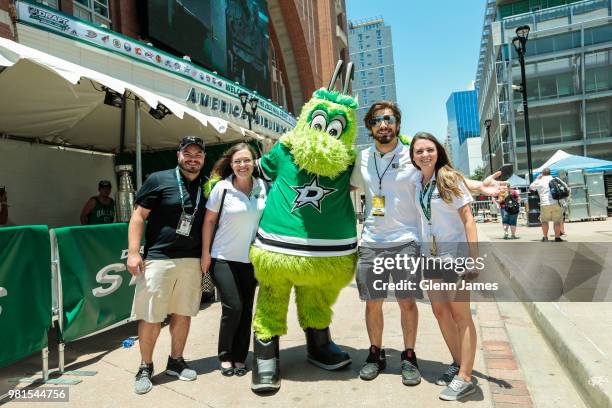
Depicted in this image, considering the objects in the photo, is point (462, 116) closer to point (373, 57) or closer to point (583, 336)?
point (373, 57)

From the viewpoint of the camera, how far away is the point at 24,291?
3180 mm

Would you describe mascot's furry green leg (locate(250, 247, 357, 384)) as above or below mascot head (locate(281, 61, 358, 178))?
below

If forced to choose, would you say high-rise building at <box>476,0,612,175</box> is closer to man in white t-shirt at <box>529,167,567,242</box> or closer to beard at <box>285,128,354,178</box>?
man in white t-shirt at <box>529,167,567,242</box>

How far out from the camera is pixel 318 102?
329cm

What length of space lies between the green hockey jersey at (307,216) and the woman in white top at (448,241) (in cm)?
59

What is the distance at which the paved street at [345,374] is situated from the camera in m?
2.70

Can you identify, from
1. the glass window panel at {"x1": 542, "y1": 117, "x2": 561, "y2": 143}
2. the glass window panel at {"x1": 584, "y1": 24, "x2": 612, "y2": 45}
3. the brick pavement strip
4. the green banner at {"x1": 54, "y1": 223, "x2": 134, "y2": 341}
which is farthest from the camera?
the glass window panel at {"x1": 542, "y1": 117, "x2": 561, "y2": 143}

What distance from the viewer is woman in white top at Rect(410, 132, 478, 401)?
2666mm

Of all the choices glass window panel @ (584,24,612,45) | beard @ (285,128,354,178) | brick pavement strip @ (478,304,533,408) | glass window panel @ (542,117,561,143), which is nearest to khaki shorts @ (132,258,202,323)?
beard @ (285,128,354,178)

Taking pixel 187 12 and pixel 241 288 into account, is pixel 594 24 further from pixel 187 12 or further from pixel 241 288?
pixel 241 288

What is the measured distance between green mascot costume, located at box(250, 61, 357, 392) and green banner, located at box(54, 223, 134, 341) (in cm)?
173

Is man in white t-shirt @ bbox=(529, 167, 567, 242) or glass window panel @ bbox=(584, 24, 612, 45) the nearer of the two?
man in white t-shirt @ bbox=(529, 167, 567, 242)

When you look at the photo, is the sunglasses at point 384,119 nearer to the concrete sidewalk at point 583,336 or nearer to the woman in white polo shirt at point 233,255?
the woman in white polo shirt at point 233,255

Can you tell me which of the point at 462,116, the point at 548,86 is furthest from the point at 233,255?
the point at 462,116
